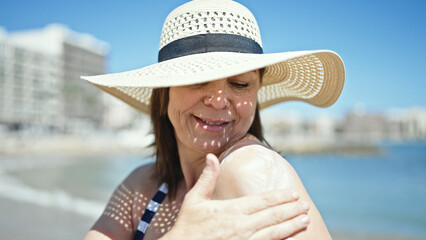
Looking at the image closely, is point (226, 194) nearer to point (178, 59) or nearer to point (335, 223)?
point (178, 59)

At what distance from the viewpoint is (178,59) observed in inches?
47.8

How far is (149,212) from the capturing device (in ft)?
4.93

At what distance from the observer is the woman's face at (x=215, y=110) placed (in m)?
1.16

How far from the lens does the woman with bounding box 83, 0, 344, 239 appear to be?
892 millimetres

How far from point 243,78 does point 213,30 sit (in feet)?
0.65

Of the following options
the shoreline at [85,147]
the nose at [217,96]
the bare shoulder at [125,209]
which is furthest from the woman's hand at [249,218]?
the shoreline at [85,147]

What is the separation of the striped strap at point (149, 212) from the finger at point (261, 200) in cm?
71

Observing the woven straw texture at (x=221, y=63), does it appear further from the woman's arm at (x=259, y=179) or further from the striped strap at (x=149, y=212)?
the striped strap at (x=149, y=212)

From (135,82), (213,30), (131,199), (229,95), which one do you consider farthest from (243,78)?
(131,199)

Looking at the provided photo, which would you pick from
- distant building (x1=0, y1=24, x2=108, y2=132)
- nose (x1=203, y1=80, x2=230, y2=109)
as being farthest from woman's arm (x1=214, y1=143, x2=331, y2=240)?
distant building (x1=0, y1=24, x2=108, y2=132)

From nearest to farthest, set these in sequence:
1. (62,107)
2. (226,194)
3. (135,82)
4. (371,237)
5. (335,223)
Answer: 1. (226,194)
2. (135,82)
3. (371,237)
4. (335,223)
5. (62,107)

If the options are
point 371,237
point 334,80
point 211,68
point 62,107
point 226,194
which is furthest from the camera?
point 62,107

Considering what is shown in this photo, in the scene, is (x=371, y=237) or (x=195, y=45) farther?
(x=371, y=237)

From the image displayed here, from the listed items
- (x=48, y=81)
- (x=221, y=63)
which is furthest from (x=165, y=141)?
(x=48, y=81)
